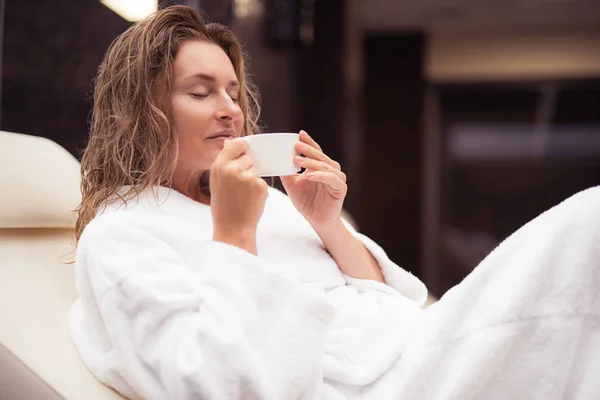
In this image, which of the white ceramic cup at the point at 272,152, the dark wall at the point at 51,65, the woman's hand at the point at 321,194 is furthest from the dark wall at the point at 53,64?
the white ceramic cup at the point at 272,152

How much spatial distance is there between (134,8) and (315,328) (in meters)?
0.77

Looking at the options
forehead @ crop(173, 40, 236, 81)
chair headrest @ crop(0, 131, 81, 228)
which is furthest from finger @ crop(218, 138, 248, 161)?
chair headrest @ crop(0, 131, 81, 228)

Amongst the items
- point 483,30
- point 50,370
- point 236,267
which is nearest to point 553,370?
point 236,267

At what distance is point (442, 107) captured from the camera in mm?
5879

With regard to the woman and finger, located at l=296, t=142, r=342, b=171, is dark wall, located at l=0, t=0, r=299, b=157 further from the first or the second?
finger, located at l=296, t=142, r=342, b=171

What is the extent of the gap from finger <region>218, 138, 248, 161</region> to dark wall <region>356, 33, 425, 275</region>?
12.7 ft

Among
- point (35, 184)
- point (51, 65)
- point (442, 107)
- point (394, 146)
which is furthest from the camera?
point (442, 107)

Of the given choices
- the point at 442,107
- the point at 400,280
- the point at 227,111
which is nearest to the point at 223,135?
the point at 227,111

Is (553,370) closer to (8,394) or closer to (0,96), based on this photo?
(8,394)

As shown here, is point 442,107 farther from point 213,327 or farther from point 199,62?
point 213,327

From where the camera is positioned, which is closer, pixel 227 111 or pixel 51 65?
pixel 227 111

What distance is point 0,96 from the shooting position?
1428 millimetres

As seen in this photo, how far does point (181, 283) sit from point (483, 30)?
4.96 m

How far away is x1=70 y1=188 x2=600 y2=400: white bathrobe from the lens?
778 mm
